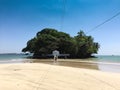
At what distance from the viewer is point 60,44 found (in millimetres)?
55281

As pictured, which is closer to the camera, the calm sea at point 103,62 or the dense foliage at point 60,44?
the calm sea at point 103,62

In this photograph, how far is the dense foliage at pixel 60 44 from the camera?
5362 centimetres

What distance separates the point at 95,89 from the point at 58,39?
152 feet

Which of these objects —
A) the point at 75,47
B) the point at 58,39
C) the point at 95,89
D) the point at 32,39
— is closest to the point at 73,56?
the point at 75,47

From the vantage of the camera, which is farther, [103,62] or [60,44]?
[60,44]

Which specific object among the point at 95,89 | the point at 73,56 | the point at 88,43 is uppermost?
the point at 88,43

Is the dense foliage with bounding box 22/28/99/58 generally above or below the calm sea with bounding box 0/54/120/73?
above

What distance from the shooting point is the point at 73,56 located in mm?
58906

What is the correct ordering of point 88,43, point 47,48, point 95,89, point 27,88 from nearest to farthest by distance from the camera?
point 27,88, point 95,89, point 47,48, point 88,43

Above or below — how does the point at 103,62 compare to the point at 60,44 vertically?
below

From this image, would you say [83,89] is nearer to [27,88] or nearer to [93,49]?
[27,88]

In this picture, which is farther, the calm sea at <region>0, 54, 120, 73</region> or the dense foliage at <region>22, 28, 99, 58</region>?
the dense foliage at <region>22, 28, 99, 58</region>

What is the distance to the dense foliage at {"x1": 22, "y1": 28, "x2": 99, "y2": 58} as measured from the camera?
5362 cm

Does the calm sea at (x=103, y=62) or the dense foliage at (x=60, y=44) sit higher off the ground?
the dense foliage at (x=60, y=44)
